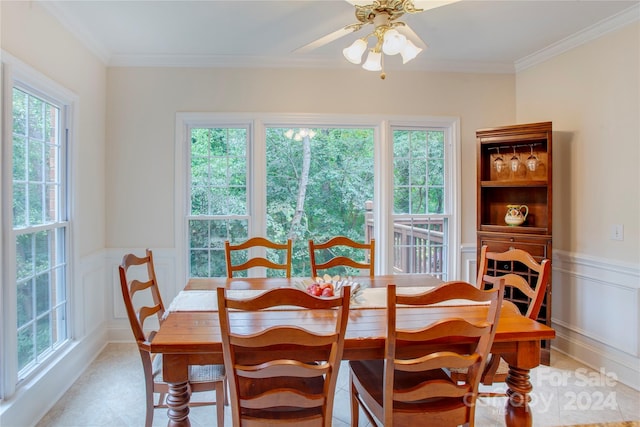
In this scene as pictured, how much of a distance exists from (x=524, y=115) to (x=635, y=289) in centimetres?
185

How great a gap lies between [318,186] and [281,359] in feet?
7.74

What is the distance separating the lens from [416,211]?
372 centimetres

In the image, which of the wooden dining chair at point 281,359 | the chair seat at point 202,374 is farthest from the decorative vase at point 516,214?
the chair seat at point 202,374

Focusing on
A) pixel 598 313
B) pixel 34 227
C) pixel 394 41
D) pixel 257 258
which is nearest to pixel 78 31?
pixel 34 227

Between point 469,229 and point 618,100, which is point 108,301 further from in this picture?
point 618,100

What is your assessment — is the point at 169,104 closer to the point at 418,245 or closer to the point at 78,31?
the point at 78,31

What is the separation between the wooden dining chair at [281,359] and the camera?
1.38 m

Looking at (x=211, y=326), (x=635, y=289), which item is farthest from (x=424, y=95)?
(x=211, y=326)

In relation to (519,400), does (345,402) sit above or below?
below

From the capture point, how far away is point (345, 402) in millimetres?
2451

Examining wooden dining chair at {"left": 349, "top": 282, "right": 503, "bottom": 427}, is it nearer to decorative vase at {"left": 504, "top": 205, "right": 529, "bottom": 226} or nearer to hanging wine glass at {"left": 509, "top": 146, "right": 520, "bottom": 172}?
decorative vase at {"left": 504, "top": 205, "right": 529, "bottom": 226}

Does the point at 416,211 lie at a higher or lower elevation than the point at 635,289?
higher

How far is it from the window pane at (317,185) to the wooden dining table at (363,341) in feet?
5.94

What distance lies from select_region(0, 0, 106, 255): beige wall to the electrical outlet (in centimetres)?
416
